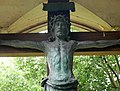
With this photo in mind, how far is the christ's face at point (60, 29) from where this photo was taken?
3.13 metres

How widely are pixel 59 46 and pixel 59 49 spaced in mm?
35

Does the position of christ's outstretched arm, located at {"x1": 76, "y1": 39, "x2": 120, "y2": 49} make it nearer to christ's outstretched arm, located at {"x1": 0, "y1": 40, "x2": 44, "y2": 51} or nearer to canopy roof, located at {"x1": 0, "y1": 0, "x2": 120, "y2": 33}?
christ's outstretched arm, located at {"x1": 0, "y1": 40, "x2": 44, "y2": 51}

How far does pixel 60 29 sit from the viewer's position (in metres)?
3.14

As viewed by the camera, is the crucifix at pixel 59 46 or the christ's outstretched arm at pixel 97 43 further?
the christ's outstretched arm at pixel 97 43

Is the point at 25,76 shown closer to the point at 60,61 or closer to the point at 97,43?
the point at 97,43

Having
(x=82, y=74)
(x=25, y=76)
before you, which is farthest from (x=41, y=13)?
(x=25, y=76)

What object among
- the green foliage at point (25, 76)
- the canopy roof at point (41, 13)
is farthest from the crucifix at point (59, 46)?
the green foliage at point (25, 76)

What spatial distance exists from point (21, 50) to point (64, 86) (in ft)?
2.09

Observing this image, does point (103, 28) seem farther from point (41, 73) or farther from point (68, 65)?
point (41, 73)

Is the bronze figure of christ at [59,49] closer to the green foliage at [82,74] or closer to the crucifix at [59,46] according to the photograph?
the crucifix at [59,46]

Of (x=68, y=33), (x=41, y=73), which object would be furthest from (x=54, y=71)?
(x=41, y=73)

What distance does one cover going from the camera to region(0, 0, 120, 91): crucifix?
9.42ft

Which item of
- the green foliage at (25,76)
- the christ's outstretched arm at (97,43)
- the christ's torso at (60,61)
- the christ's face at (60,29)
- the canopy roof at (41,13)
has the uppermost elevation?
the canopy roof at (41,13)

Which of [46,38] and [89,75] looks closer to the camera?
[46,38]
